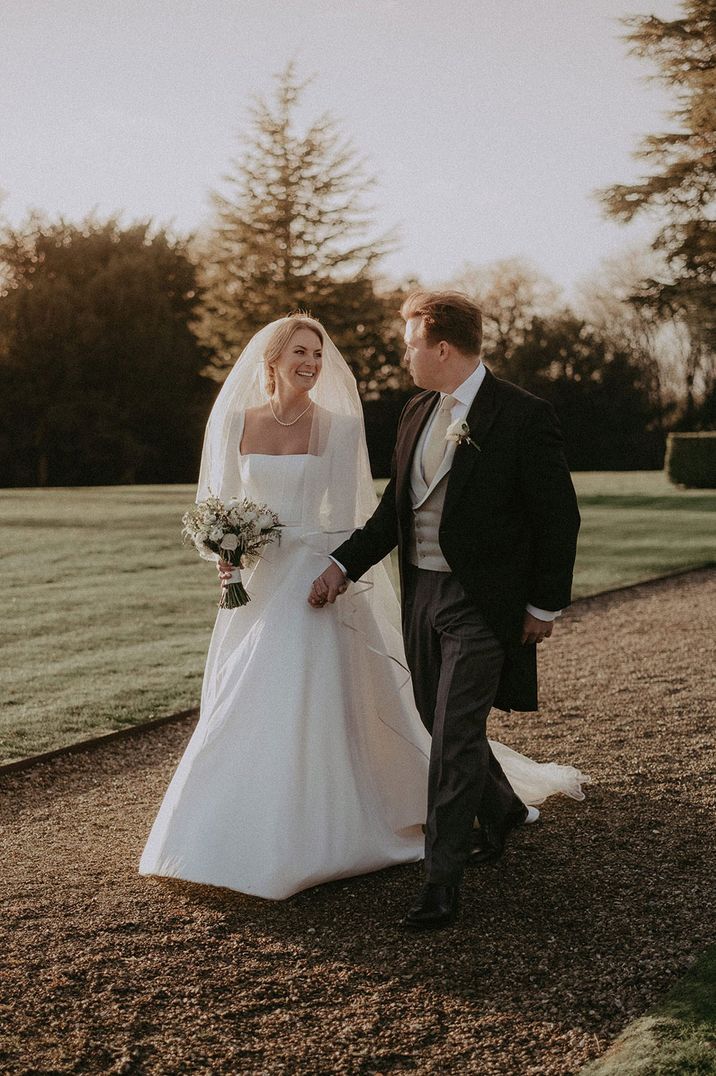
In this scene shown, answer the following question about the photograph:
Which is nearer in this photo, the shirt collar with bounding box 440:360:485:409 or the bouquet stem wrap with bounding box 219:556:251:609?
the shirt collar with bounding box 440:360:485:409

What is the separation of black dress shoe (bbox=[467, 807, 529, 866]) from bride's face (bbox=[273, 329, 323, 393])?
2.00 m

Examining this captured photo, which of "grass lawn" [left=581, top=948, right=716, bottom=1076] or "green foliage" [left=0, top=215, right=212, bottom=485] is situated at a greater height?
"green foliage" [left=0, top=215, right=212, bottom=485]

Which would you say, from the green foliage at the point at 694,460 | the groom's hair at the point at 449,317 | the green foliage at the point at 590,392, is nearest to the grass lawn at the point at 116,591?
the groom's hair at the point at 449,317

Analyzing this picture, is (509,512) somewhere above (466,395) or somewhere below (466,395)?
below

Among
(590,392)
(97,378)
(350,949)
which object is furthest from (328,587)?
(590,392)

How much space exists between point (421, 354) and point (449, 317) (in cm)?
17

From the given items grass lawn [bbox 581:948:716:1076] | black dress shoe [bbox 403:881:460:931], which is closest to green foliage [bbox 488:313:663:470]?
black dress shoe [bbox 403:881:460:931]

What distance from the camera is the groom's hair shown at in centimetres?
380

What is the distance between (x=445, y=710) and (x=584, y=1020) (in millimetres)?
1122

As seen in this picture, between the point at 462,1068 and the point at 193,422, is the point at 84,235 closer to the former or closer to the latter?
the point at 193,422

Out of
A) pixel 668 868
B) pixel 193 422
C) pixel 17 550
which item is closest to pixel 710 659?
pixel 668 868

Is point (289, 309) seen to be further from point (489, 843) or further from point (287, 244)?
point (489, 843)

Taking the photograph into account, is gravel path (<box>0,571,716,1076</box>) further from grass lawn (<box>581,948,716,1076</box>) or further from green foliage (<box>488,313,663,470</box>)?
green foliage (<box>488,313,663,470</box>)

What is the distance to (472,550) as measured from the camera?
3822 millimetres
